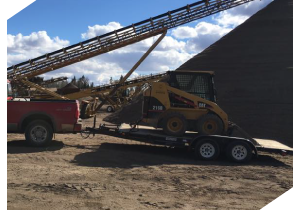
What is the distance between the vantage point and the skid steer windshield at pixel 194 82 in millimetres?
9836

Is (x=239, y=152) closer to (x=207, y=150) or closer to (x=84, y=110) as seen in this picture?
(x=207, y=150)

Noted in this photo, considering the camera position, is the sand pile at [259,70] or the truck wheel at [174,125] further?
the sand pile at [259,70]

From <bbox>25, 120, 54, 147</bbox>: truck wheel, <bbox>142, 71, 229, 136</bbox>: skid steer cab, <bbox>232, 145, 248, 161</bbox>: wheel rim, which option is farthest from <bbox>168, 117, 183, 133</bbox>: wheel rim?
<bbox>25, 120, 54, 147</bbox>: truck wheel

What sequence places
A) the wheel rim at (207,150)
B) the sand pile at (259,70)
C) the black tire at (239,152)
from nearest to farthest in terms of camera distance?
the black tire at (239,152) < the wheel rim at (207,150) < the sand pile at (259,70)

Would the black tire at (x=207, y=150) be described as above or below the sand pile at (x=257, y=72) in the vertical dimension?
below

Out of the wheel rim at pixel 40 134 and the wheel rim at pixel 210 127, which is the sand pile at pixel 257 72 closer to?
the wheel rim at pixel 210 127

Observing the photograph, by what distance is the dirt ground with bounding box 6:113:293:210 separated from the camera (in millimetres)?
5188

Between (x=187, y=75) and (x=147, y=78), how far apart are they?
54.1ft

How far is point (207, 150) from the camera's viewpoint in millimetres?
9109

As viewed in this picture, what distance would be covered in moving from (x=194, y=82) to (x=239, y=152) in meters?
2.83

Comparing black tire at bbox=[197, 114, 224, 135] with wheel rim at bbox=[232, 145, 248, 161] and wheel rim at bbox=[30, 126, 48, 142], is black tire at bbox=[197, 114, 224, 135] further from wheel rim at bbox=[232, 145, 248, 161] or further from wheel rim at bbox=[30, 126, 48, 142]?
wheel rim at bbox=[30, 126, 48, 142]

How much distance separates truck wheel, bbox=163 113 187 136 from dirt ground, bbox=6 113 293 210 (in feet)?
2.73

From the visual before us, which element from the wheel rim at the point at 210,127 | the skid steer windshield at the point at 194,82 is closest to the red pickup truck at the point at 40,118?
the skid steer windshield at the point at 194,82

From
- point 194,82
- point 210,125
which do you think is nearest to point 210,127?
point 210,125
